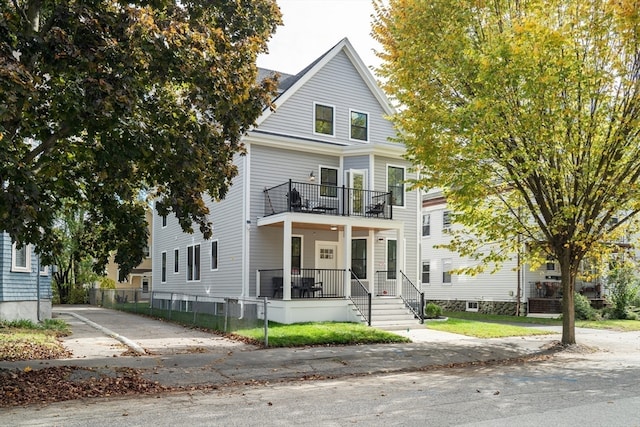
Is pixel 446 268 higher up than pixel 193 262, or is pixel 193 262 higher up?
pixel 193 262

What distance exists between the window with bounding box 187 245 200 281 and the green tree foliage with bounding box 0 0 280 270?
14.2m

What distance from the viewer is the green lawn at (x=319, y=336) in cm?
1515

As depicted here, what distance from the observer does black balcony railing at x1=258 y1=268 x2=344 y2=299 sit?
67.7ft

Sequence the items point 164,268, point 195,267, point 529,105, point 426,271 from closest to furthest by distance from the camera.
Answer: point 529,105 → point 195,267 → point 164,268 → point 426,271

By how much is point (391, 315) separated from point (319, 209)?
4618 mm

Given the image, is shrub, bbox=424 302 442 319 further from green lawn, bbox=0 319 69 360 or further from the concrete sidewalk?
green lawn, bbox=0 319 69 360

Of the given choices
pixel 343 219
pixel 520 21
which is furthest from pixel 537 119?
pixel 343 219

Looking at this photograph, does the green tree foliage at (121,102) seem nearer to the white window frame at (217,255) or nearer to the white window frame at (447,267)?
the white window frame at (217,255)

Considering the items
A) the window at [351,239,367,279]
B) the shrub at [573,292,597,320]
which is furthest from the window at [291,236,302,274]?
the shrub at [573,292,597,320]

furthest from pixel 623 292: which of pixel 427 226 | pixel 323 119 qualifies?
pixel 323 119

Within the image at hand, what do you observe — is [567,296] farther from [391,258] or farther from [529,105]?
[391,258]

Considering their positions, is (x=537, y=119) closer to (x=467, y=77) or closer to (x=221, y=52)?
(x=467, y=77)

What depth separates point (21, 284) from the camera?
18.7 m

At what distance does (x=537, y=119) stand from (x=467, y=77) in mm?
2025
